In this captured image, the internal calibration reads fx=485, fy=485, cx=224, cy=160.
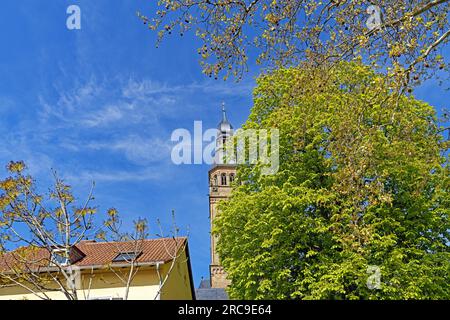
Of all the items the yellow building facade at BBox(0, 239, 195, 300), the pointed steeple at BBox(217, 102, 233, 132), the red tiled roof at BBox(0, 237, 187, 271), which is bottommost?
the yellow building facade at BBox(0, 239, 195, 300)

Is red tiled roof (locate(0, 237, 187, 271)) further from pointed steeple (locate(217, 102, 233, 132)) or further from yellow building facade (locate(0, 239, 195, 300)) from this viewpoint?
pointed steeple (locate(217, 102, 233, 132))

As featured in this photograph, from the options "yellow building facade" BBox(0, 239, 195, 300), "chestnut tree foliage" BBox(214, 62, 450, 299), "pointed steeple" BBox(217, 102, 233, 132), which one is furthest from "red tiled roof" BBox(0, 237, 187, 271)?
"pointed steeple" BBox(217, 102, 233, 132)

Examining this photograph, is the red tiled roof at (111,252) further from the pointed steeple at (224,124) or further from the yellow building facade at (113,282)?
the pointed steeple at (224,124)

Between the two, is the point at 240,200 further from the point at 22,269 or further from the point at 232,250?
the point at 22,269

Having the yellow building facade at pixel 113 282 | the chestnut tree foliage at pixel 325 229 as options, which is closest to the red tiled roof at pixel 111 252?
the yellow building facade at pixel 113 282

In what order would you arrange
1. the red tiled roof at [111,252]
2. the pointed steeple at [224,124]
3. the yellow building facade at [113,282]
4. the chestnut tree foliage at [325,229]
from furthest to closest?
1. the pointed steeple at [224,124]
2. the yellow building facade at [113,282]
3. the red tiled roof at [111,252]
4. the chestnut tree foliage at [325,229]

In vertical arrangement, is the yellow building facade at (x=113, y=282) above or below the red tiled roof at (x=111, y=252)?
below

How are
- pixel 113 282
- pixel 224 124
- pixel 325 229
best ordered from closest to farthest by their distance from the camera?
pixel 325 229
pixel 113 282
pixel 224 124

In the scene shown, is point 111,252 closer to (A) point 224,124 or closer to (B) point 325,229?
(B) point 325,229

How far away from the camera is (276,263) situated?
57.1 feet

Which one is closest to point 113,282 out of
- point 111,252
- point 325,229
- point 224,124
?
point 111,252

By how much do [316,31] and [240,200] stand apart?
1190cm
